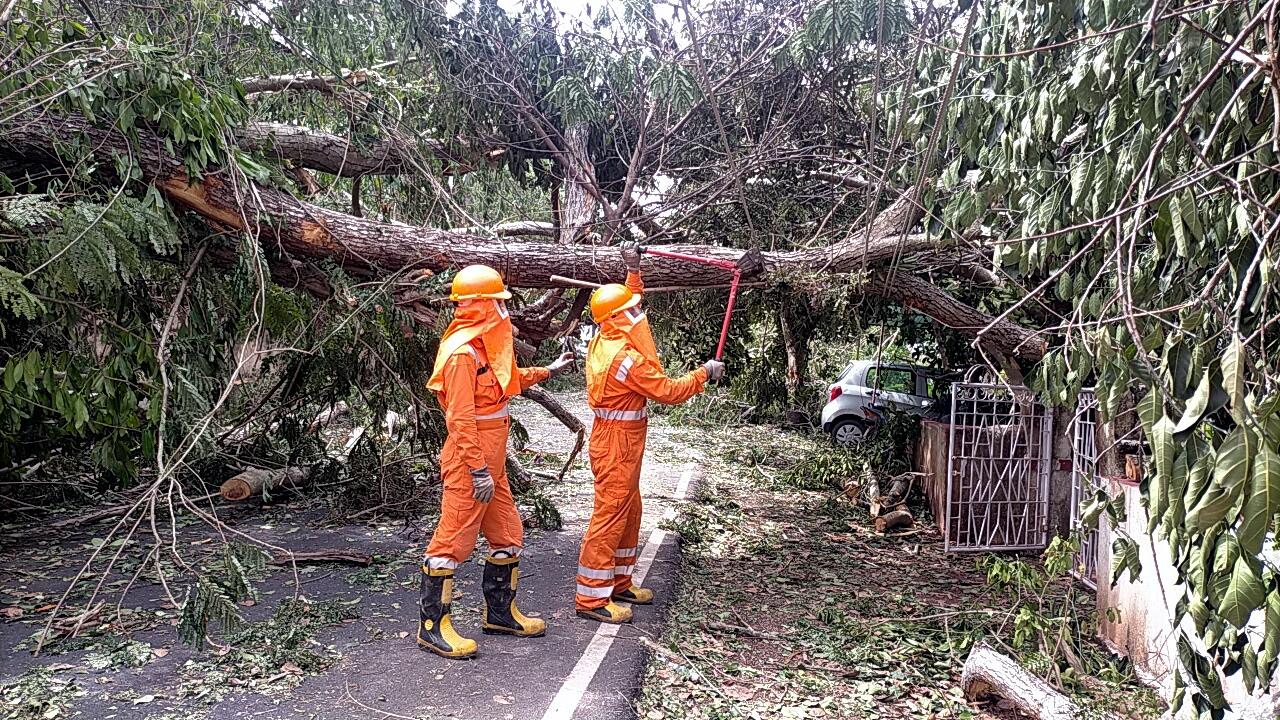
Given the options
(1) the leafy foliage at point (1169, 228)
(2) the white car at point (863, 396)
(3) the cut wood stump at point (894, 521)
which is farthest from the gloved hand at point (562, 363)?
(2) the white car at point (863, 396)

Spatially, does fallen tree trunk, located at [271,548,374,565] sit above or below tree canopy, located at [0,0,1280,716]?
below

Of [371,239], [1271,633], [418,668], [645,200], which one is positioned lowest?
[418,668]

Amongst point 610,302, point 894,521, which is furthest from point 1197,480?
point 894,521

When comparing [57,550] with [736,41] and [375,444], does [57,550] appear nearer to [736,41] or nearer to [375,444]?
[375,444]

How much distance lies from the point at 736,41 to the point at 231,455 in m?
6.33

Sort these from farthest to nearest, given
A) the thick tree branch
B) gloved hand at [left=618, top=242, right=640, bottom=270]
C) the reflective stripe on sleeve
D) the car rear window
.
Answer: the car rear window, the thick tree branch, gloved hand at [left=618, top=242, right=640, bottom=270], the reflective stripe on sleeve

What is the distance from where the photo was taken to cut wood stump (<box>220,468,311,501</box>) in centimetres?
852

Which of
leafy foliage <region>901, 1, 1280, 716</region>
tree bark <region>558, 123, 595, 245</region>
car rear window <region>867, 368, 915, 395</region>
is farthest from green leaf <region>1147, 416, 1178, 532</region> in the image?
car rear window <region>867, 368, 915, 395</region>

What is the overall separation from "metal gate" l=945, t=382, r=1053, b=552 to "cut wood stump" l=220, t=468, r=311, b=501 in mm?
6513

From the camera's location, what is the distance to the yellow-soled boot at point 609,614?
559 centimetres

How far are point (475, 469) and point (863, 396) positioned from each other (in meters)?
11.1

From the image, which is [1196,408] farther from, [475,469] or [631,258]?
[631,258]

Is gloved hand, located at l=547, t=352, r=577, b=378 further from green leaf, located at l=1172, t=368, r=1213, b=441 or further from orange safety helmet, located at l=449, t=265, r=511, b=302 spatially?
green leaf, located at l=1172, t=368, r=1213, b=441

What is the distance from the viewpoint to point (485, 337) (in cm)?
511
